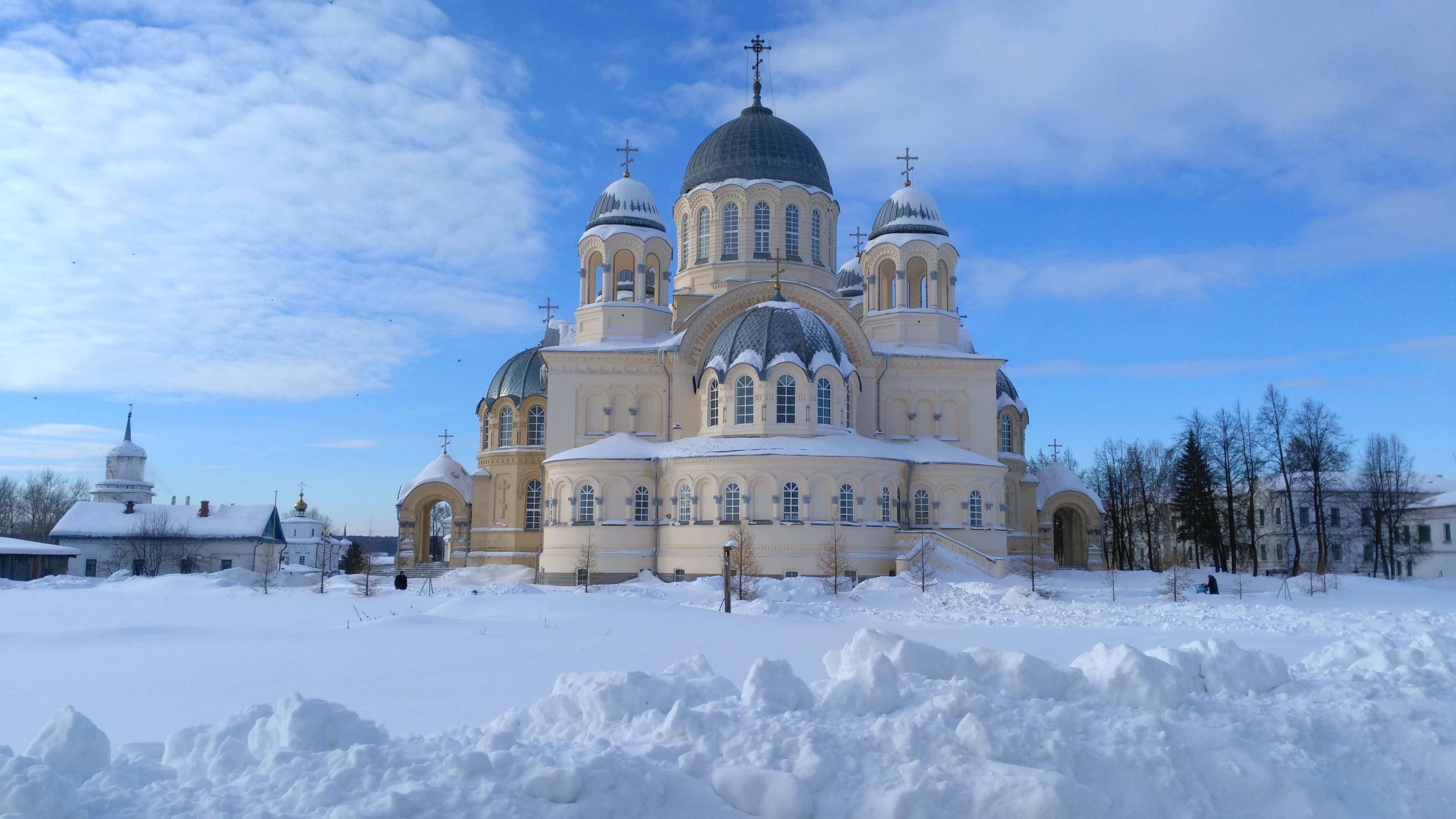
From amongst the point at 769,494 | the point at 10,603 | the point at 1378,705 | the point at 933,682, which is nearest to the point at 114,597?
the point at 10,603

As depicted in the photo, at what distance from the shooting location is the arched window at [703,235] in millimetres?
37906

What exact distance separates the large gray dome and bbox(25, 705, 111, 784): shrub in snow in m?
33.0

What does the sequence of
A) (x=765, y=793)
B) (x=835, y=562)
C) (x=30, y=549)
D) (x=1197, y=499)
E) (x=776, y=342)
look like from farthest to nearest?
(x=1197, y=499)
(x=30, y=549)
(x=776, y=342)
(x=835, y=562)
(x=765, y=793)

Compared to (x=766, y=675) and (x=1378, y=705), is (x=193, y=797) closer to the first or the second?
(x=766, y=675)

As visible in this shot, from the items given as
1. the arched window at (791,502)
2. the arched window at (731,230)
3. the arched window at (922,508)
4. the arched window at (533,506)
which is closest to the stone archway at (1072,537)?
the arched window at (922,508)

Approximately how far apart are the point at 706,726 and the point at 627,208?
3105 cm

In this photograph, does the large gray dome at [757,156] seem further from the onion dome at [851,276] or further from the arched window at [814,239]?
the onion dome at [851,276]

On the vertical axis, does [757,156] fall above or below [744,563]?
above

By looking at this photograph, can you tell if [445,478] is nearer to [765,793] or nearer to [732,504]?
[732,504]

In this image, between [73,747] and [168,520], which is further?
[168,520]

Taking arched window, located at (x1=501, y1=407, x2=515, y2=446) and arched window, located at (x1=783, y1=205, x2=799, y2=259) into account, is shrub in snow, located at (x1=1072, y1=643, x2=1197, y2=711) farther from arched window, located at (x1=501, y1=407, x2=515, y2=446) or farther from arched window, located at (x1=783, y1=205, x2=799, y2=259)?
arched window, located at (x1=501, y1=407, x2=515, y2=446)

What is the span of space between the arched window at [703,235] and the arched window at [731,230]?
58 cm

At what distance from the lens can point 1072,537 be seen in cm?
4391

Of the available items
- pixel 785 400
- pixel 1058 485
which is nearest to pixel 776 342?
pixel 785 400
